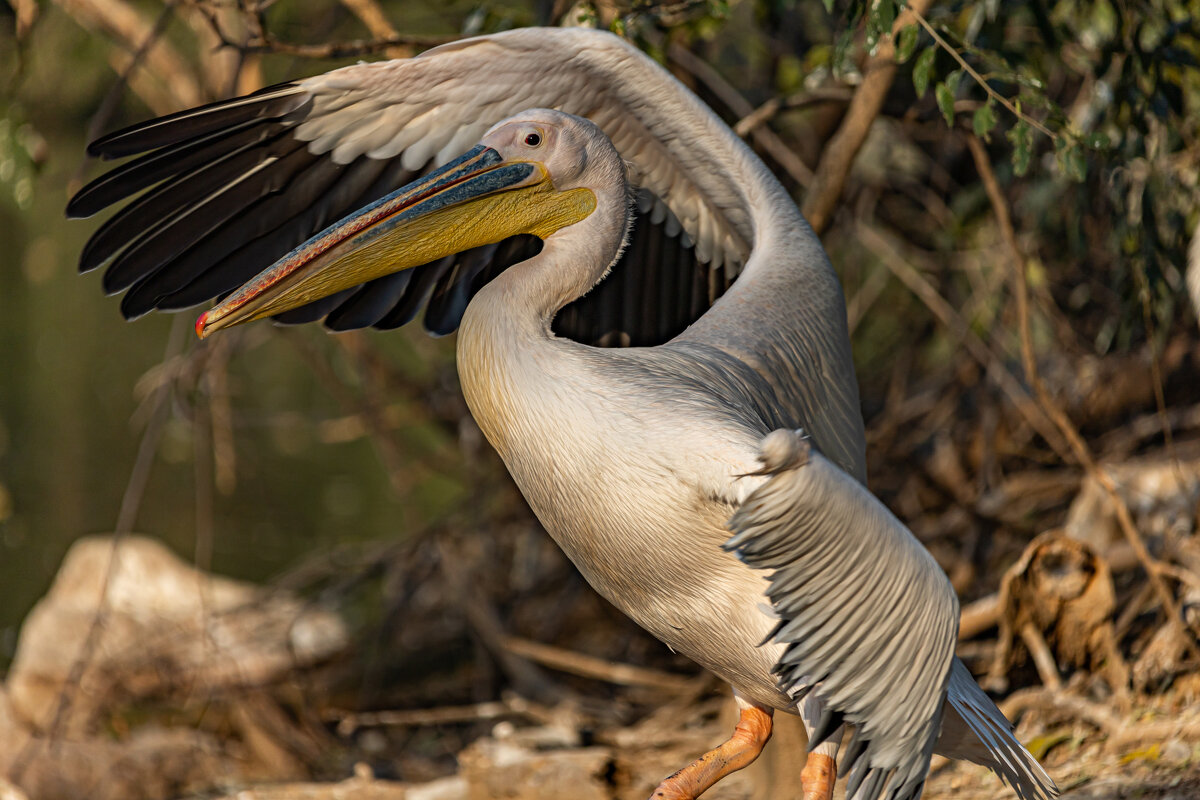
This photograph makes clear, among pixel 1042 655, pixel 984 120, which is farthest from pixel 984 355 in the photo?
pixel 984 120

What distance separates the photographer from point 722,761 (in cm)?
249

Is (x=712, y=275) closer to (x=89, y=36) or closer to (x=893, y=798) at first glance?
(x=893, y=798)

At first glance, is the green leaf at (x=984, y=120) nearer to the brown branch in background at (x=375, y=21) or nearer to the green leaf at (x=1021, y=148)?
the green leaf at (x=1021, y=148)

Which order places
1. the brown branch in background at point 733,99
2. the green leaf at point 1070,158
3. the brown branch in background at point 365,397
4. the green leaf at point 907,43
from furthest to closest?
1. the brown branch in background at point 365,397
2. the brown branch in background at point 733,99
3. the green leaf at point 1070,158
4. the green leaf at point 907,43

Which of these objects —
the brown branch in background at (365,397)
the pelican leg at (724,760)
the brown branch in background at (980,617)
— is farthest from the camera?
the brown branch in background at (365,397)

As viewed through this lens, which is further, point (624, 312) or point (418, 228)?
point (624, 312)

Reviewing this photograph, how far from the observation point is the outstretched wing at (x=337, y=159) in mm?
2496

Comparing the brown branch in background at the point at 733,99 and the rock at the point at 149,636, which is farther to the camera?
the rock at the point at 149,636

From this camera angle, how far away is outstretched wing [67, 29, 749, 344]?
2.50m

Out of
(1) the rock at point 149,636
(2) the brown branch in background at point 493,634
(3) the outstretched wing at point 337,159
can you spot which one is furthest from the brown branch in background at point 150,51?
(2) the brown branch in background at point 493,634

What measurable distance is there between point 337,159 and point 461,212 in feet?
1.60

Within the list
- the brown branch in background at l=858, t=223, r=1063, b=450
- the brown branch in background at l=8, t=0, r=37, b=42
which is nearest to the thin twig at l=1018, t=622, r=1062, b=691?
the brown branch in background at l=858, t=223, r=1063, b=450

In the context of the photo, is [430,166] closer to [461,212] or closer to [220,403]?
[461,212]

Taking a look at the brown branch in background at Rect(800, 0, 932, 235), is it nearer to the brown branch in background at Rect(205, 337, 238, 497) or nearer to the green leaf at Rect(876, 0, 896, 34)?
the green leaf at Rect(876, 0, 896, 34)
